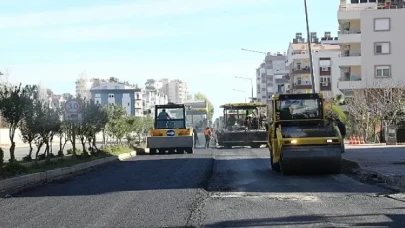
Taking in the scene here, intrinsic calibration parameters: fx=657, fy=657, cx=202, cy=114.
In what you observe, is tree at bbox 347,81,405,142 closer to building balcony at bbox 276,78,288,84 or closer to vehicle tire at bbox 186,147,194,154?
vehicle tire at bbox 186,147,194,154

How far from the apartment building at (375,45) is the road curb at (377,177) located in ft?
129

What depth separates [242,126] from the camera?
44375 mm

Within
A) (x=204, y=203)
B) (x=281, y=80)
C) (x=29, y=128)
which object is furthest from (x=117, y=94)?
(x=204, y=203)

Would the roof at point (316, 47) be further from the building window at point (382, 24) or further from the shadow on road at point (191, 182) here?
the shadow on road at point (191, 182)

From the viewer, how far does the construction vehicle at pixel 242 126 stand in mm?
43500

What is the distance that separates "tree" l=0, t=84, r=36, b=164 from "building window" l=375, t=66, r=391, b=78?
4712 centimetres

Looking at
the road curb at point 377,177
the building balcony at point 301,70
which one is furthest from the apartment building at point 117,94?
the road curb at point 377,177

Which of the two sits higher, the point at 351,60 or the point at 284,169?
the point at 351,60

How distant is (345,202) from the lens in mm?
12898

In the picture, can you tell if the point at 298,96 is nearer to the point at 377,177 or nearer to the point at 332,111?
the point at 377,177

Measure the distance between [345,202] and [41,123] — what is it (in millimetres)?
12972

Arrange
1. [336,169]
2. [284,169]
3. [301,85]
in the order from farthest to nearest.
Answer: [301,85] < [336,169] < [284,169]

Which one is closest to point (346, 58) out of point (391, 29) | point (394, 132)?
point (391, 29)

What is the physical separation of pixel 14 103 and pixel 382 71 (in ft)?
159
